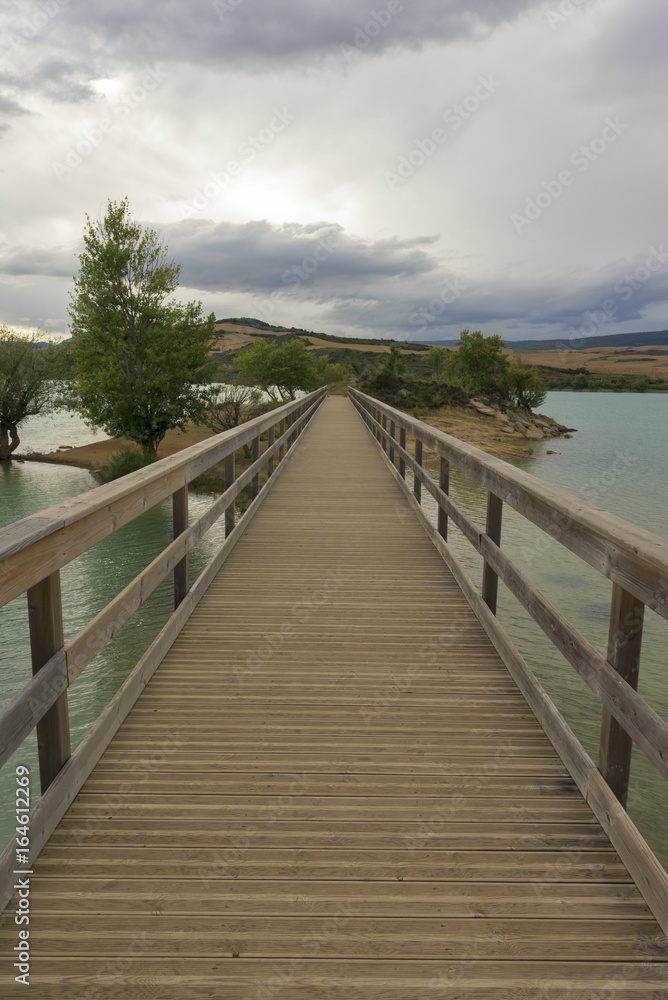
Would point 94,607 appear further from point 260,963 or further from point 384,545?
point 260,963

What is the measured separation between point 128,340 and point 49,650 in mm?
23327

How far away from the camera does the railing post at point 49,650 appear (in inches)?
70.9

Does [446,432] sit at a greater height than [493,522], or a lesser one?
lesser

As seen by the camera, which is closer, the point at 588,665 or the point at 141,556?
the point at 588,665

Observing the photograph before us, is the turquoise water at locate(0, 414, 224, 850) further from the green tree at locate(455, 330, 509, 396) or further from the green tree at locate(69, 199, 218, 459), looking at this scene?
the green tree at locate(455, 330, 509, 396)

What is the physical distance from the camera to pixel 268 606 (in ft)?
13.2

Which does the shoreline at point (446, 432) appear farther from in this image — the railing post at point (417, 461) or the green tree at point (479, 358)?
the green tree at point (479, 358)

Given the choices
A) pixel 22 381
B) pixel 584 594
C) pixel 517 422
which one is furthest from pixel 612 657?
pixel 517 422

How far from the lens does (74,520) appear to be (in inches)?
75.5

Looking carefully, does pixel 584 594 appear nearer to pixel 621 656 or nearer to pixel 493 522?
→ pixel 493 522

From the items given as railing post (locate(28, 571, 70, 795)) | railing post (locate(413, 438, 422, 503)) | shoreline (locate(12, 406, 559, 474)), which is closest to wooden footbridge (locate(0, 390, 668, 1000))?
railing post (locate(28, 571, 70, 795))

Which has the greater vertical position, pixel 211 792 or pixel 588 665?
pixel 588 665

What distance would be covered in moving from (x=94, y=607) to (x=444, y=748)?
7.02 metres

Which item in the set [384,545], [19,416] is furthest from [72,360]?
[384,545]
